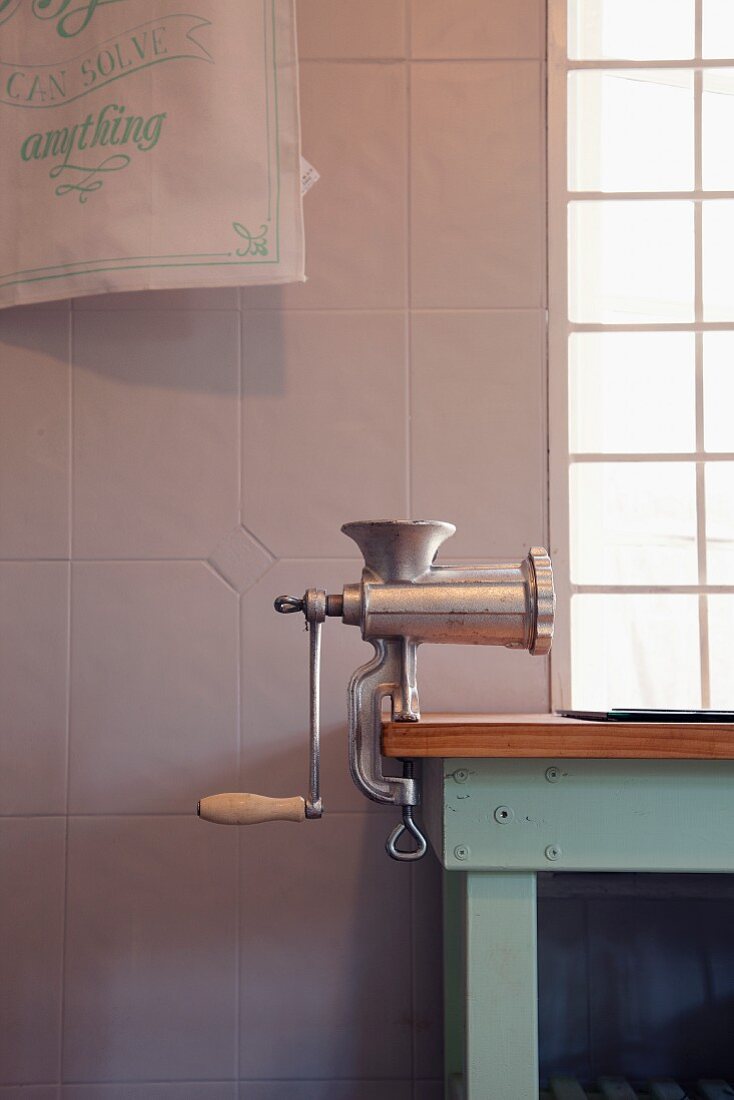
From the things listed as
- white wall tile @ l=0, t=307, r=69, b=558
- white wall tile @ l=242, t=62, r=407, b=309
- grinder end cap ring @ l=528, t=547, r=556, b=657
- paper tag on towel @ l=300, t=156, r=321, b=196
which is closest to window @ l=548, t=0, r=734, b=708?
white wall tile @ l=242, t=62, r=407, b=309

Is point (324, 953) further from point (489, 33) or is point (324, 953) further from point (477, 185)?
point (489, 33)

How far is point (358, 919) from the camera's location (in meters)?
1.26

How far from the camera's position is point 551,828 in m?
0.80

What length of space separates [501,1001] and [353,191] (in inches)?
39.8

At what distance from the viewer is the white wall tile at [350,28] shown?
1325 mm

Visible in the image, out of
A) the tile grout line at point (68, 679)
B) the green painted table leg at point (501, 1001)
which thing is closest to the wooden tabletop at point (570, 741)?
the green painted table leg at point (501, 1001)

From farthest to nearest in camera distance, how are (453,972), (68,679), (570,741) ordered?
(68,679), (453,972), (570,741)

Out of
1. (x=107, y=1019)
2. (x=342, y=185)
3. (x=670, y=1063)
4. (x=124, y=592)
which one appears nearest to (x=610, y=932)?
(x=670, y=1063)

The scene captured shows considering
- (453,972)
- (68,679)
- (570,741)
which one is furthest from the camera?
(68,679)

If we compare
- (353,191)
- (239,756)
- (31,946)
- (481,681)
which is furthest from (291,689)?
(353,191)

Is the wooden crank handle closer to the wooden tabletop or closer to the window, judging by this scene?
the wooden tabletop

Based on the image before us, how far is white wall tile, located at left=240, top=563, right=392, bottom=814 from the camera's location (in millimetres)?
1271

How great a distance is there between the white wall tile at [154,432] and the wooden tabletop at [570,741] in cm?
59

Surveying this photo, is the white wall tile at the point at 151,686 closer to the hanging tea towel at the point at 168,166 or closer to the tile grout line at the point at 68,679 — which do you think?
the tile grout line at the point at 68,679
